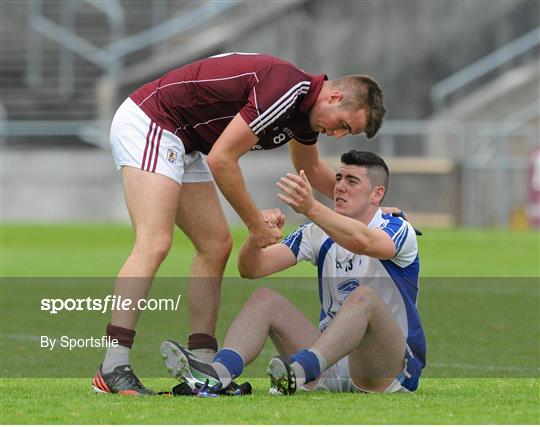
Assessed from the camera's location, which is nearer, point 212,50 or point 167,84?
point 167,84

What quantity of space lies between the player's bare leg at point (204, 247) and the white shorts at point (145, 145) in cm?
28

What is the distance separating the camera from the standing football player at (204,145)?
25.3 feet

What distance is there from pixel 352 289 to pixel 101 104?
24507 millimetres

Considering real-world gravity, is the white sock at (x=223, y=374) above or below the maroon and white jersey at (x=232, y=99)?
below

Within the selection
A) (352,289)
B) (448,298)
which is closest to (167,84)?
(352,289)

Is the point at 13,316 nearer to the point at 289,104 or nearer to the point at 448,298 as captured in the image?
the point at 448,298

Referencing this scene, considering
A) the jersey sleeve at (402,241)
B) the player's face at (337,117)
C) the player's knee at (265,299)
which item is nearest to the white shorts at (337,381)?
the player's knee at (265,299)

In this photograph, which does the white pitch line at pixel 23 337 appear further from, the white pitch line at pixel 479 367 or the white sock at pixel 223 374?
the white sock at pixel 223 374

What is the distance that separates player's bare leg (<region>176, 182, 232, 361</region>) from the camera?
331 inches

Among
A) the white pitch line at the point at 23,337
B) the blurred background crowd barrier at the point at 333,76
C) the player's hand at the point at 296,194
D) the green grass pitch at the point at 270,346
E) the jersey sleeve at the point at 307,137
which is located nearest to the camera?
the green grass pitch at the point at 270,346

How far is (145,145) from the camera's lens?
802cm

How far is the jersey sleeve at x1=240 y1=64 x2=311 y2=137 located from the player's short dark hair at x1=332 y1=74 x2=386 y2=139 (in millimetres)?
205

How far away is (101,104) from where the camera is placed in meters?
31.8

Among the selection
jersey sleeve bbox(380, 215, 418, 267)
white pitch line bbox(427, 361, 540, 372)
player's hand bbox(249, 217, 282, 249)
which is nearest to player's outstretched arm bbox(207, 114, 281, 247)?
player's hand bbox(249, 217, 282, 249)
